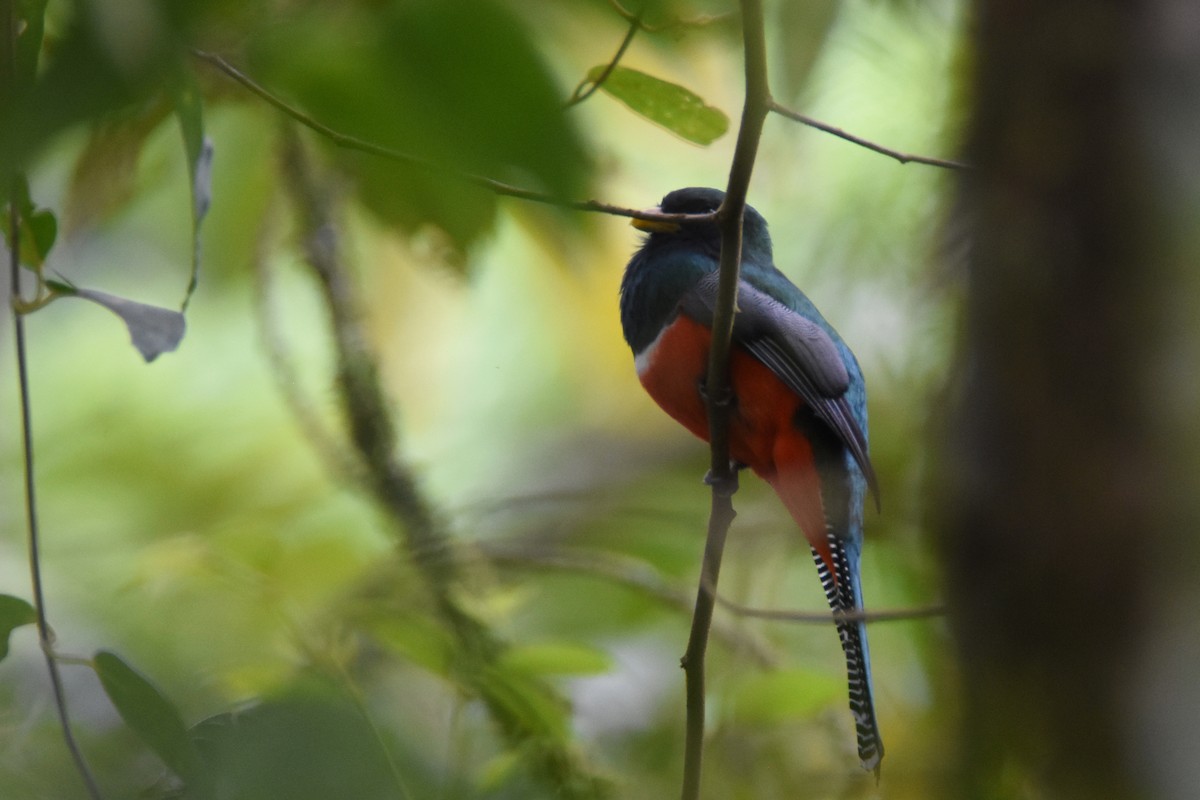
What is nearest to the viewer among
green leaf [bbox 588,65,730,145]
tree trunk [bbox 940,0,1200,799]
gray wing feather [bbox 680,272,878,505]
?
tree trunk [bbox 940,0,1200,799]

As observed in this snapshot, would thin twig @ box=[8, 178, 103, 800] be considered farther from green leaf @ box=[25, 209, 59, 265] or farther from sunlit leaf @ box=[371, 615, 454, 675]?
sunlit leaf @ box=[371, 615, 454, 675]

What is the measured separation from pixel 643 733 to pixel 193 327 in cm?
347

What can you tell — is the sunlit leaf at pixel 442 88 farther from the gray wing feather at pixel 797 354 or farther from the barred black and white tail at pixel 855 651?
the gray wing feather at pixel 797 354

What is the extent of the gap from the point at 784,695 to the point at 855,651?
326 mm

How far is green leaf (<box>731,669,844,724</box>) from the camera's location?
2363 mm

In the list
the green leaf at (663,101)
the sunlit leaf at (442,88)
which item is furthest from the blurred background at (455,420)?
the green leaf at (663,101)

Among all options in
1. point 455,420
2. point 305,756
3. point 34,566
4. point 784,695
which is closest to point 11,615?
point 34,566

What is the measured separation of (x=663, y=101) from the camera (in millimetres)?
1588

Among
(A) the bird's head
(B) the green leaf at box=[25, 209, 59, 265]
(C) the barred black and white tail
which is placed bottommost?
(C) the barred black and white tail

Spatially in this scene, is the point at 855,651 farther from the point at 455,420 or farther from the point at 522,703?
the point at 455,420

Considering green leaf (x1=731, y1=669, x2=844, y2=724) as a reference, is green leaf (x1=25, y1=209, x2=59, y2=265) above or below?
above

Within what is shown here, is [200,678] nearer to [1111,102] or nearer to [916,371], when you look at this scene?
A: [916,371]

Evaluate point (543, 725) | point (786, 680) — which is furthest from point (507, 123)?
point (786, 680)

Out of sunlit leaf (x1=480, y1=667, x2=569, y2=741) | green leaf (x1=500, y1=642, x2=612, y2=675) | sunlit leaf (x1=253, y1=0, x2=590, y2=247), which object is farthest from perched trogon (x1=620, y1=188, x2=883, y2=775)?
sunlit leaf (x1=253, y1=0, x2=590, y2=247)
